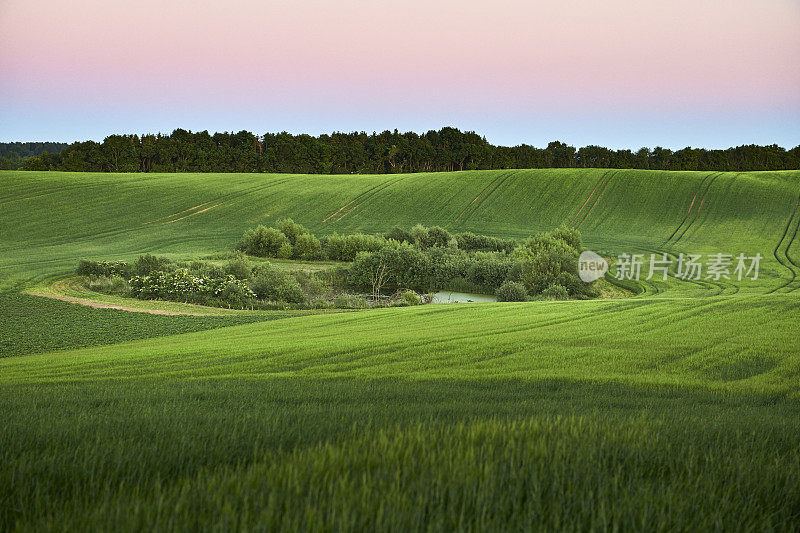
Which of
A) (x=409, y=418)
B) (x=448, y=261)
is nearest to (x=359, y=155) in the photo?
(x=448, y=261)

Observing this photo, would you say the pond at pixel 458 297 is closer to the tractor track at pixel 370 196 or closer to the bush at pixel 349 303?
the bush at pixel 349 303

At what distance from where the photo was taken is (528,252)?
1895 inches

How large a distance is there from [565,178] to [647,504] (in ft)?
313

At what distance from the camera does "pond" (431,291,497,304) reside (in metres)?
42.5

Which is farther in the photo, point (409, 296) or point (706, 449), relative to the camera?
point (409, 296)

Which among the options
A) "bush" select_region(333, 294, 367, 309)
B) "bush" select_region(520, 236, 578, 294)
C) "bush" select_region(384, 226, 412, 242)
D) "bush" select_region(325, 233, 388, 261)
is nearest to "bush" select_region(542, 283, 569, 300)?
"bush" select_region(520, 236, 578, 294)

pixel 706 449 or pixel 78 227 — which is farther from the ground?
pixel 706 449

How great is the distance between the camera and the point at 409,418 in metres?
5.66

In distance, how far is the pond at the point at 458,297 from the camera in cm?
4247

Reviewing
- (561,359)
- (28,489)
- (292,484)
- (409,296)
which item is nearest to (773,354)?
(561,359)

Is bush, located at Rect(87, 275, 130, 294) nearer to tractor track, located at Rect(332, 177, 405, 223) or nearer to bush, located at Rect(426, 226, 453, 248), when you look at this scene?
bush, located at Rect(426, 226, 453, 248)

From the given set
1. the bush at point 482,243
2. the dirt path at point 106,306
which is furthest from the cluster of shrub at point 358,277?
the dirt path at point 106,306

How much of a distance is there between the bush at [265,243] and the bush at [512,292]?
25.5 meters

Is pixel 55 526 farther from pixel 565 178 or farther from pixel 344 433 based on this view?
pixel 565 178
